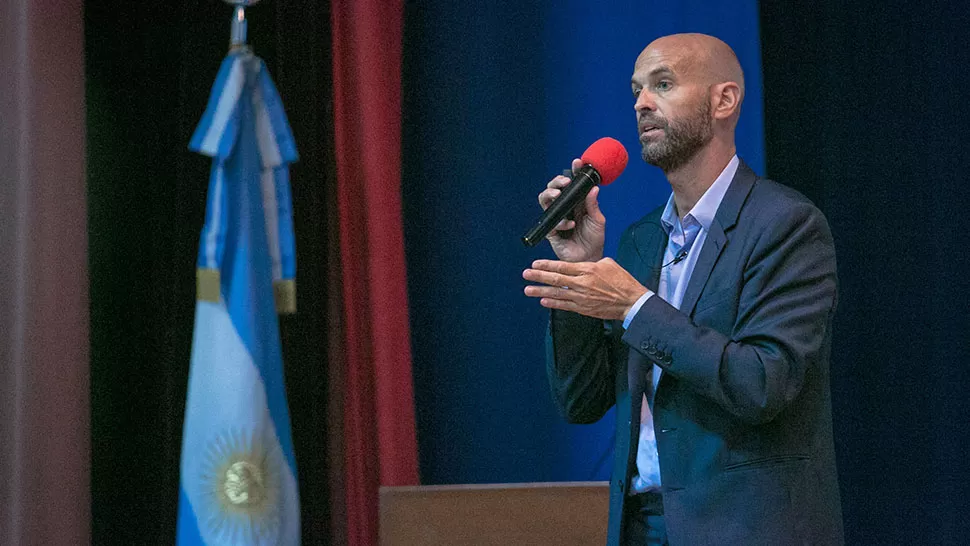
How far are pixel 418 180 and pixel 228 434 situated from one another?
42.3 inches

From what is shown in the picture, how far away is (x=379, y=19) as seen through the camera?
297cm

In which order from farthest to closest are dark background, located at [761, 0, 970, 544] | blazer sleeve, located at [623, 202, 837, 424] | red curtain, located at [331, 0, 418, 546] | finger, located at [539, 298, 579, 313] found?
dark background, located at [761, 0, 970, 544] → red curtain, located at [331, 0, 418, 546] → finger, located at [539, 298, 579, 313] → blazer sleeve, located at [623, 202, 837, 424]

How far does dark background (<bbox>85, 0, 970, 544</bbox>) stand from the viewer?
279 cm

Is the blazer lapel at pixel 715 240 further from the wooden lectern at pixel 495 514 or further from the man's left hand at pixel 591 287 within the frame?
the wooden lectern at pixel 495 514

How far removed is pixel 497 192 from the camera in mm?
3182

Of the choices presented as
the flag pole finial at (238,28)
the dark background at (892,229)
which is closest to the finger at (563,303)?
the flag pole finial at (238,28)

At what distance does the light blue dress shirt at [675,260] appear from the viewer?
1.90 m

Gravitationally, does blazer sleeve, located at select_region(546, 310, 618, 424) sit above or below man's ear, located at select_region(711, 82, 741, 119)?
below

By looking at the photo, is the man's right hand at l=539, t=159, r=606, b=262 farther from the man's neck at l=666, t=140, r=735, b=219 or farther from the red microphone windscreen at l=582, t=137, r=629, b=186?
the man's neck at l=666, t=140, r=735, b=219

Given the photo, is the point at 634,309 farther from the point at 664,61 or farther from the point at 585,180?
the point at 664,61

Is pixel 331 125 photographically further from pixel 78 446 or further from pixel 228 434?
pixel 78 446

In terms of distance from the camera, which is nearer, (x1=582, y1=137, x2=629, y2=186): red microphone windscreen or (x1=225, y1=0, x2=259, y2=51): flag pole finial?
(x1=582, y1=137, x2=629, y2=186): red microphone windscreen

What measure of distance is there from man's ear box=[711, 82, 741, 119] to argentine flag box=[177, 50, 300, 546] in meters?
1.15

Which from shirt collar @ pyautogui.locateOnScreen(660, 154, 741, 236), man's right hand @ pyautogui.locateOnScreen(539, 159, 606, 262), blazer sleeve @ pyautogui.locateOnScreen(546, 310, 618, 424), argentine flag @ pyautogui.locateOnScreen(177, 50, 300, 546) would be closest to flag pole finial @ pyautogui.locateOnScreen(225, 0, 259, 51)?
argentine flag @ pyautogui.locateOnScreen(177, 50, 300, 546)
